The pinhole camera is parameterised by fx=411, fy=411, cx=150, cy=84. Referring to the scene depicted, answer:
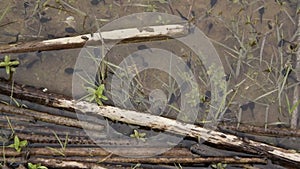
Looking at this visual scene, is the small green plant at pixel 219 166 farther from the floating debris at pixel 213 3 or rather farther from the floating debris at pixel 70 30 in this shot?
the floating debris at pixel 70 30

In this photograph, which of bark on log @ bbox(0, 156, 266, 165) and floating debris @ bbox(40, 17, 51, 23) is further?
floating debris @ bbox(40, 17, 51, 23)

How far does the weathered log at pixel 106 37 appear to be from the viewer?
3760mm

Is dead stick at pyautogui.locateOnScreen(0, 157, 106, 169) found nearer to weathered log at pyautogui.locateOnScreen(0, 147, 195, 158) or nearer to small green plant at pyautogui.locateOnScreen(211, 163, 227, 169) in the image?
weathered log at pyautogui.locateOnScreen(0, 147, 195, 158)

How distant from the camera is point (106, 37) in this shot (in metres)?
3.86

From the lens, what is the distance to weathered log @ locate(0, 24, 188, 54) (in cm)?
376

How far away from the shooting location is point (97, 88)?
3.68 meters

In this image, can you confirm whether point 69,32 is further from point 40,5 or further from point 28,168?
point 28,168

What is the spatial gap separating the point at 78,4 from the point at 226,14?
4.89 ft

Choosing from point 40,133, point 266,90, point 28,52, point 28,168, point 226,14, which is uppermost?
point 226,14

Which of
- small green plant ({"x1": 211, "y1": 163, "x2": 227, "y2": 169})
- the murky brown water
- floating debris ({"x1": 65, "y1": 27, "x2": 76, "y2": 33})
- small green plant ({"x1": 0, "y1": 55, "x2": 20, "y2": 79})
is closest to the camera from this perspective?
small green plant ({"x1": 211, "y1": 163, "x2": 227, "y2": 169})

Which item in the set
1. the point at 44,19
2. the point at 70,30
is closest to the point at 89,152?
the point at 70,30

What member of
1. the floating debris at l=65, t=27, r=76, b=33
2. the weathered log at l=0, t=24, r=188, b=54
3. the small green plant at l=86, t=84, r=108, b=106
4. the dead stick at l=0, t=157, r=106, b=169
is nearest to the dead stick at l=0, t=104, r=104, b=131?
the small green plant at l=86, t=84, r=108, b=106

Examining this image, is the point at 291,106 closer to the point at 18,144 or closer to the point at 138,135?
the point at 138,135

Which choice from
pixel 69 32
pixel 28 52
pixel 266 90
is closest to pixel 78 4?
pixel 69 32
